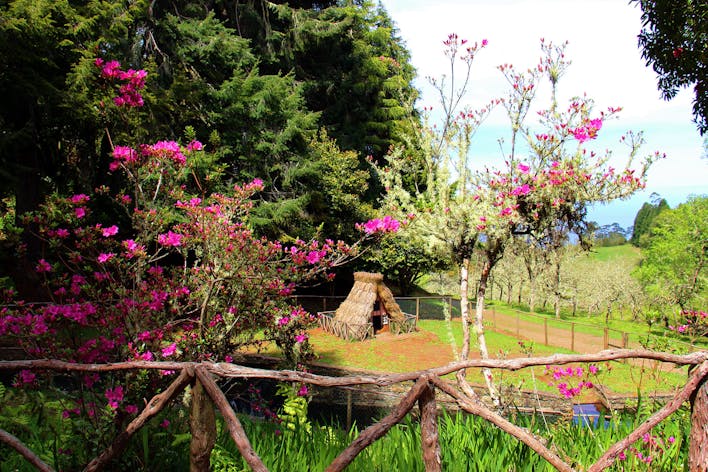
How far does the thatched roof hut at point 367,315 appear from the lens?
18781mm

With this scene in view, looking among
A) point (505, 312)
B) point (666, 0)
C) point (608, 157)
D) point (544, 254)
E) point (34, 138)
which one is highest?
point (666, 0)

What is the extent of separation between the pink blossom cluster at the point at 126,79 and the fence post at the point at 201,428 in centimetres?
354

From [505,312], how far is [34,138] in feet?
75.5

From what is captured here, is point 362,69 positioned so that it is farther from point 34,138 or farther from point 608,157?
point 608,157

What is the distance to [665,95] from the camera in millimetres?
10758

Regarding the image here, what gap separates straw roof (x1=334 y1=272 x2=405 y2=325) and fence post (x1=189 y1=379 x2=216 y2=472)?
17.3m

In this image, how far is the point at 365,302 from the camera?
751 inches

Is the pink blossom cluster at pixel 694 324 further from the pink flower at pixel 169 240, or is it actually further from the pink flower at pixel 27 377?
the pink flower at pixel 27 377

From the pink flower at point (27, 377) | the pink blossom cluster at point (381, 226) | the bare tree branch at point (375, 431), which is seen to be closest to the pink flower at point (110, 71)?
the pink flower at point (27, 377)

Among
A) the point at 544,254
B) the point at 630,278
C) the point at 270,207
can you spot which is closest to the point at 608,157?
the point at 544,254

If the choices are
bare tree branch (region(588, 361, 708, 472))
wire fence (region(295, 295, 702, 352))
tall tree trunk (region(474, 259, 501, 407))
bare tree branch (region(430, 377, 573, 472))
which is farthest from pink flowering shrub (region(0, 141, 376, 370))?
wire fence (region(295, 295, 702, 352))

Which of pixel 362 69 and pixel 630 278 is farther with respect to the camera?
pixel 630 278

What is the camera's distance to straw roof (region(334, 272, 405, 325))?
1888cm

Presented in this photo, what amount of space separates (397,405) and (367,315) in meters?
17.6
